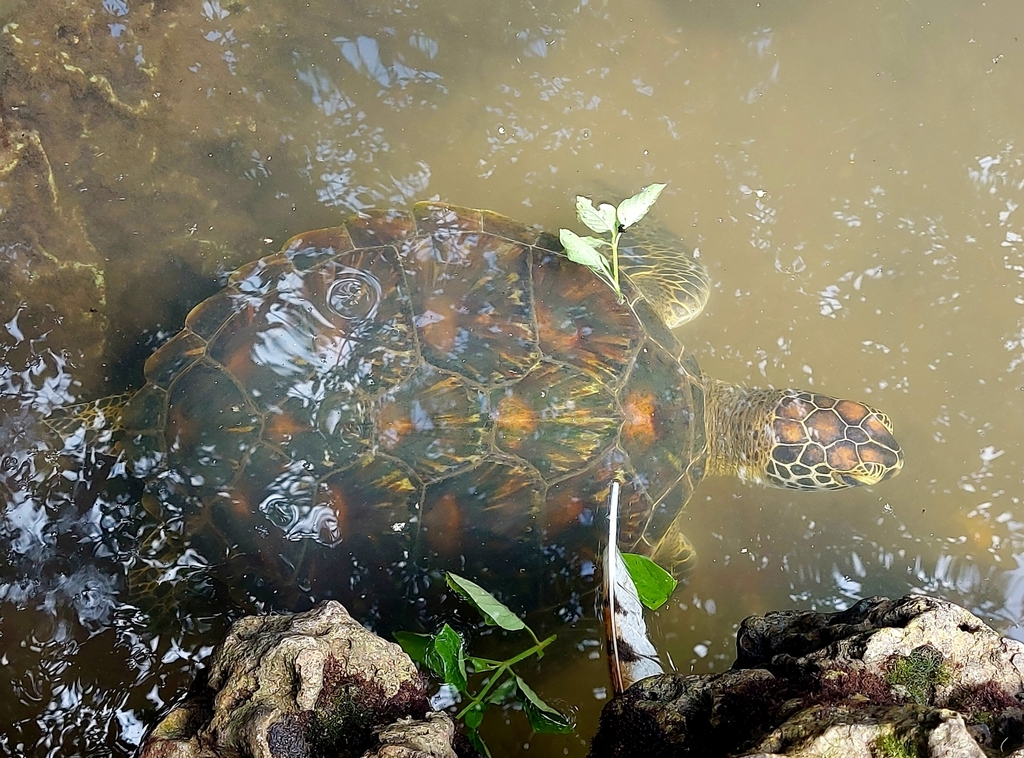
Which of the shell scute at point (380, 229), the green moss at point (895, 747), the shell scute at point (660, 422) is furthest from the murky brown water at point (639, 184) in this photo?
the green moss at point (895, 747)

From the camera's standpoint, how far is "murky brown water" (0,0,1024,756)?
241 cm

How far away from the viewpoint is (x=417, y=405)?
1.98 m

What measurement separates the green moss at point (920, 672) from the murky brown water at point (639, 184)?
4.18 feet

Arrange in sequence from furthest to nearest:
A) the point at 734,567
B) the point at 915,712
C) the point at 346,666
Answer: the point at 734,567 → the point at 346,666 → the point at 915,712

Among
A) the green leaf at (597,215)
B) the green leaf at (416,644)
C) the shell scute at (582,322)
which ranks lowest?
the green leaf at (416,644)

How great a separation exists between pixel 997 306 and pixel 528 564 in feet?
7.44

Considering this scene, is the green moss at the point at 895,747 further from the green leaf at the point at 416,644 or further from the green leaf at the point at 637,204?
the green leaf at the point at 637,204

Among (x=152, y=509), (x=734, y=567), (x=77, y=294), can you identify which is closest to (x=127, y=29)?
(x=77, y=294)

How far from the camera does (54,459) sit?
214 centimetres

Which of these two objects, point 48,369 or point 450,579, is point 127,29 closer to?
point 48,369

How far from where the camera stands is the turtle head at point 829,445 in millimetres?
2508

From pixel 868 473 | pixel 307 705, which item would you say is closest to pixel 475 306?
pixel 307 705

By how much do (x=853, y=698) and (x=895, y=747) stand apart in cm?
16

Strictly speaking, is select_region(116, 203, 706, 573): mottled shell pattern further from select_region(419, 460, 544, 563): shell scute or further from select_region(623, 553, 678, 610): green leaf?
select_region(623, 553, 678, 610): green leaf
